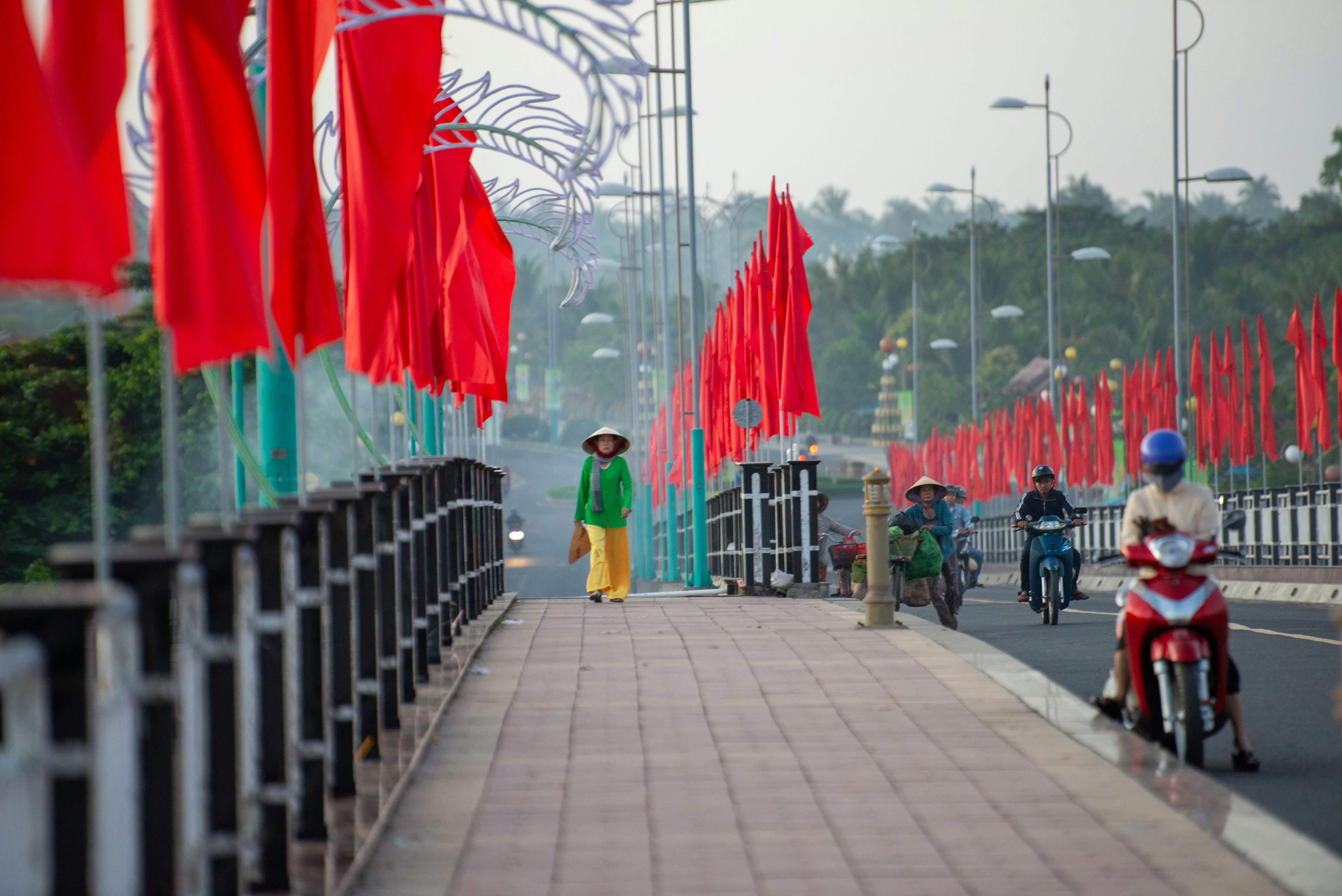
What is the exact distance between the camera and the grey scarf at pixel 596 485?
17.2 metres

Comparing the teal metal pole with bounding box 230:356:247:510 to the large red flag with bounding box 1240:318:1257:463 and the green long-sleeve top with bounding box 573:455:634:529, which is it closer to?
the green long-sleeve top with bounding box 573:455:634:529

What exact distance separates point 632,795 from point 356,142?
334cm

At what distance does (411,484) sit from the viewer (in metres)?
8.66

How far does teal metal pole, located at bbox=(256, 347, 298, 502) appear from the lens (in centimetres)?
904

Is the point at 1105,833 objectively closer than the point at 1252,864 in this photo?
No

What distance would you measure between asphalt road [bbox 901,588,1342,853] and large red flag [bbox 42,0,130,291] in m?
4.48

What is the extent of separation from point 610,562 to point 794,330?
15.4 ft

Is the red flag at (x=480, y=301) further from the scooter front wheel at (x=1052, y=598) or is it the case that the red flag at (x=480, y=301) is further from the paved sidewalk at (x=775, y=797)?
the scooter front wheel at (x=1052, y=598)

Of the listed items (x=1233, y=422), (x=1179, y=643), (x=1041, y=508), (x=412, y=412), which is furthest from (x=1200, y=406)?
(x=1179, y=643)

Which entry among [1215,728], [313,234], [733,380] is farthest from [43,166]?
[733,380]

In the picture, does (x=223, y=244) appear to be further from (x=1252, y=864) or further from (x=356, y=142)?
(x=1252, y=864)

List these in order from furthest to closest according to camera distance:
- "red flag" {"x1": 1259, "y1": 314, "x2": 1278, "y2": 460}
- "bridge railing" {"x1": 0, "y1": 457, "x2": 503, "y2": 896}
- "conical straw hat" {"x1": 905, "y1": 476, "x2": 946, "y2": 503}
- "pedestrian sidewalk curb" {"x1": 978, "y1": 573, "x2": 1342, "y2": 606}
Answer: "red flag" {"x1": 1259, "y1": 314, "x2": 1278, "y2": 460} < "pedestrian sidewalk curb" {"x1": 978, "y1": 573, "x2": 1342, "y2": 606} < "conical straw hat" {"x1": 905, "y1": 476, "x2": 946, "y2": 503} < "bridge railing" {"x1": 0, "y1": 457, "x2": 503, "y2": 896}

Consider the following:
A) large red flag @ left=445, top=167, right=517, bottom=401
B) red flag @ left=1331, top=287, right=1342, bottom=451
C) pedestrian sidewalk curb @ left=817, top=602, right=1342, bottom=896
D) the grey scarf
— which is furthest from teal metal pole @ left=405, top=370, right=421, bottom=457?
red flag @ left=1331, top=287, right=1342, bottom=451

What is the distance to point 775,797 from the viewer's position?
249 inches
